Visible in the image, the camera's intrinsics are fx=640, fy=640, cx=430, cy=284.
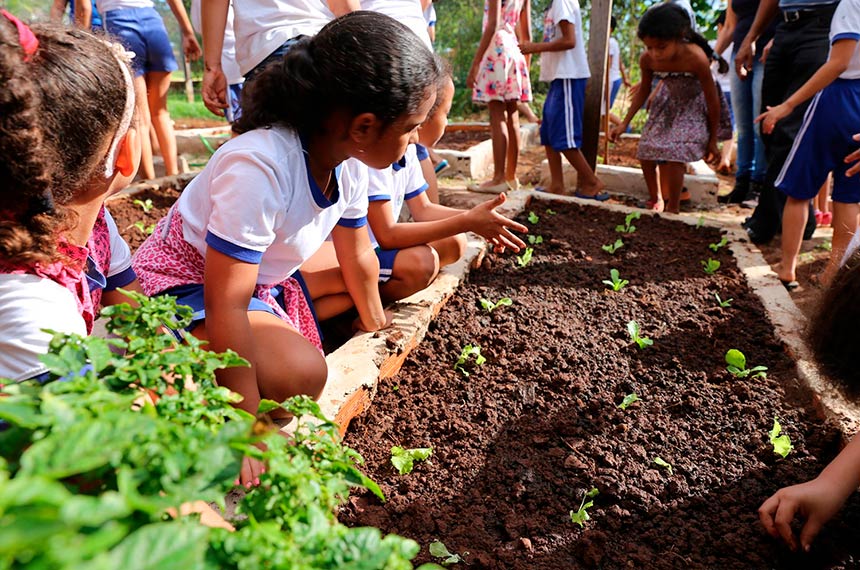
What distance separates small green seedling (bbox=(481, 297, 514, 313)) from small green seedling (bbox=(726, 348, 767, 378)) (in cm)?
103

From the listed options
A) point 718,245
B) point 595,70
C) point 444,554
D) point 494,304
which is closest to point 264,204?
point 444,554

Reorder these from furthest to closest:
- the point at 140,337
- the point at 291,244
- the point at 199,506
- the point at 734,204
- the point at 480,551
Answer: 1. the point at 734,204
2. the point at 291,244
3. the point at 480,551
4. the point at 199,506
5. the point at 140,337

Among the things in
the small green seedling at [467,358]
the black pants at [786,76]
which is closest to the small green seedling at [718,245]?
the black pants at [786,76]

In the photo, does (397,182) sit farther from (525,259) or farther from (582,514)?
(582,514)

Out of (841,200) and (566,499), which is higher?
(841,200)

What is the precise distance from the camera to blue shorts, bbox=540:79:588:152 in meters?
5.66

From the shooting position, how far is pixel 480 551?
5.81ft

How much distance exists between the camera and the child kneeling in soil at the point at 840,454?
1668mm

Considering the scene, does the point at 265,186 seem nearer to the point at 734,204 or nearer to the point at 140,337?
the point at 140,337

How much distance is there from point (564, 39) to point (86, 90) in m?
4.87

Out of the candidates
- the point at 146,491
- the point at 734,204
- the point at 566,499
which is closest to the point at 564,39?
the point at 734,204

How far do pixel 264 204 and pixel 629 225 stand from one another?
3.23 meters

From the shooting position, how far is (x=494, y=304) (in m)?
3.24

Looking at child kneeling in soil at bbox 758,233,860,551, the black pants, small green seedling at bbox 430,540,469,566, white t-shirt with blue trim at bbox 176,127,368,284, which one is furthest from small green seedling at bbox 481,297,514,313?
the black pants
